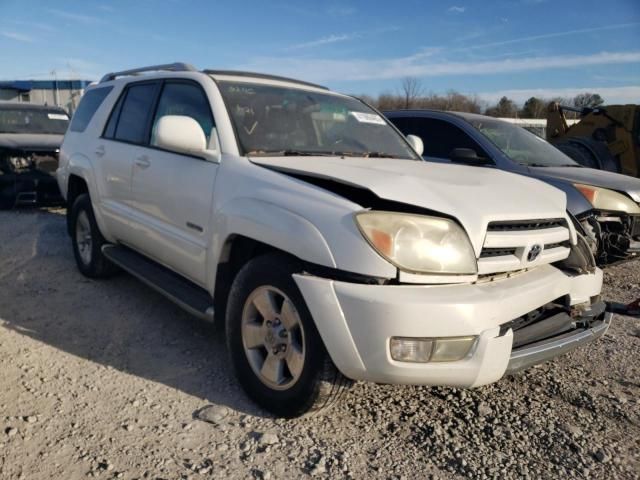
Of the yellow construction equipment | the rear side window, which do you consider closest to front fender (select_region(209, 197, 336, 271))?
the rear side window

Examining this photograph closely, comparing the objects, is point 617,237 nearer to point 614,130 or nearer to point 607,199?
point 607,199

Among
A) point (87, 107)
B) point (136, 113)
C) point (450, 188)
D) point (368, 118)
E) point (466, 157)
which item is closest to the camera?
point (450, 188)

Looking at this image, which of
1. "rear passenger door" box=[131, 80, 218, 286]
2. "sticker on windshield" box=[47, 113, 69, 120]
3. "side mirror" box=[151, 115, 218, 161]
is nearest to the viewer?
"side mirror" box=[151, 115, 218, 161]

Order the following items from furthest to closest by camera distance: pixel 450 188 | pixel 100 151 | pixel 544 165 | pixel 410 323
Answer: pixel 544 165 < pixel 100 151 < pixel 450 188 < pixel 410 323

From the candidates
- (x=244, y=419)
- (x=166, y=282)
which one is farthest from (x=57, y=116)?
(x=244, y=419)

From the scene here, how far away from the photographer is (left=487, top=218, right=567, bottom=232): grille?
2.43 m

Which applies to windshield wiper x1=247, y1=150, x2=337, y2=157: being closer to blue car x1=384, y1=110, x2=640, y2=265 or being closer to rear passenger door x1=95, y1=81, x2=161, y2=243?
rear passenger door x1=95, y1=81, x2=161, y2=243

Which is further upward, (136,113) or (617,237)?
(136,113)

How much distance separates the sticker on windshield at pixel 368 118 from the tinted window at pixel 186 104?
1.10 meters

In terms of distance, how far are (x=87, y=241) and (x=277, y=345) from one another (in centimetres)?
300

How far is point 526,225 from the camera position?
103 inches

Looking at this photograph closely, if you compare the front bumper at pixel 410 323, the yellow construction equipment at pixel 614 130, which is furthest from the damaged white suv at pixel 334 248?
the yellow construction equipment at pixel 614 130

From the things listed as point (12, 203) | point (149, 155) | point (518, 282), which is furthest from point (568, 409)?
point (12, 203)

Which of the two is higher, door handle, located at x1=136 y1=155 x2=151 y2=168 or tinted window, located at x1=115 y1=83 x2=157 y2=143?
tinted window, located at x1=115 y1=83 x2=157 y2=143
